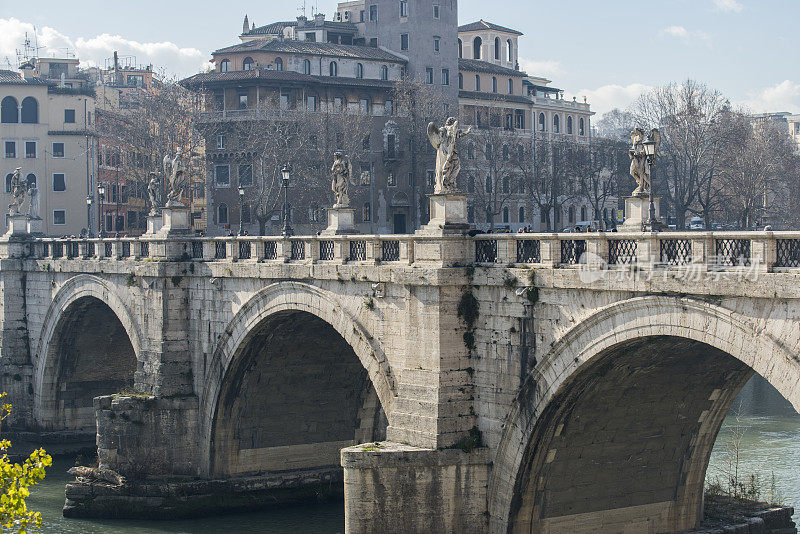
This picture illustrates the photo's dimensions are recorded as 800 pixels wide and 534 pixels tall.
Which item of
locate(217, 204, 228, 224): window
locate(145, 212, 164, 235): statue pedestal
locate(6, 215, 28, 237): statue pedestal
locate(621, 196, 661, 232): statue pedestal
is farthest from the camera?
locate(217, 204, 228, 224): window

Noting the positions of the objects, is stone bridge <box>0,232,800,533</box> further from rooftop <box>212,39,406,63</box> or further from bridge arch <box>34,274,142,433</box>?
rooftop <box>212,39,406,63</box>

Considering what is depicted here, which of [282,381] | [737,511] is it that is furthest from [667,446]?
[282,381]

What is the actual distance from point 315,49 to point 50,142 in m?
17.3

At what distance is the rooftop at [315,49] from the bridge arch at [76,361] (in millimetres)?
29612

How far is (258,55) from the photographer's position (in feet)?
235

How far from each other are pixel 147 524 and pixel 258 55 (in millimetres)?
43968

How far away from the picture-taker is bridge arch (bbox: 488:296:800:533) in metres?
19.3

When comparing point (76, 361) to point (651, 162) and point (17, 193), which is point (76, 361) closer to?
point (17, 193)

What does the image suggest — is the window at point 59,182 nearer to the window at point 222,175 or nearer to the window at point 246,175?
the window at point 222,175

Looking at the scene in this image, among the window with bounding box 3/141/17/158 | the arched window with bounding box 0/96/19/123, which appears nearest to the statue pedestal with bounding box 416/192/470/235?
the arched window with bounding box 0/96/19/123

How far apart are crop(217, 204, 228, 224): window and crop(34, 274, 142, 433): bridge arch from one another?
24076 millimetres

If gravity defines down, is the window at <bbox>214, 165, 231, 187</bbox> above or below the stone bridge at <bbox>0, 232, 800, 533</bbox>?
above

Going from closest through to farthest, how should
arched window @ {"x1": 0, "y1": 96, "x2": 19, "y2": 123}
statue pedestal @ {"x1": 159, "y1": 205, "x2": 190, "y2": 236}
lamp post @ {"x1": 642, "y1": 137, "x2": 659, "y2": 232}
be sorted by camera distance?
lamp post @ {"x1": 642, "y1": 137, "x2": 659, "y2": 232} → statue pedestal @ {"x1": 159, "y1": 205, "x2": 190, "y2": 236} → arched window @ {"x1": 0, "y1": 96, "x2": 19, "y2": 123}

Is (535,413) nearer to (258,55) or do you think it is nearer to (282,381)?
(282,381)
